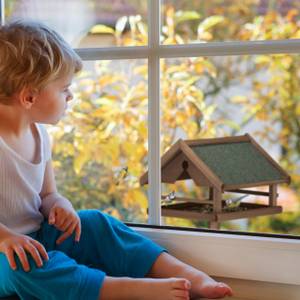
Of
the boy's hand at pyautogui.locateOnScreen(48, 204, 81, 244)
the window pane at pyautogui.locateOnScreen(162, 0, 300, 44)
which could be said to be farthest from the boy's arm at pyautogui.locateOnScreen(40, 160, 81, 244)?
the window pane at pyautogui.locateOnScreen(162, 0, 300, 44)

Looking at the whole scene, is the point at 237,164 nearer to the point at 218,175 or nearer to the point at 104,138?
the point at 218,175

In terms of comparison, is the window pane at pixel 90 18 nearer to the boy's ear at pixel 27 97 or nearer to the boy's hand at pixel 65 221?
the boy's ear at pixel 27 97

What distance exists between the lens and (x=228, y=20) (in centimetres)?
174

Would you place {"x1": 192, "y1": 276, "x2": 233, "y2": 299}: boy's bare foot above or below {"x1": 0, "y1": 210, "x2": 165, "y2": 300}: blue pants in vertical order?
below

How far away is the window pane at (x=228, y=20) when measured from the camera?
66.1 inches

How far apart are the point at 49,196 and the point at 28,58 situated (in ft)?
1.02

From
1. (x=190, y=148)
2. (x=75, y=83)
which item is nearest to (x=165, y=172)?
(x=190, y=148)

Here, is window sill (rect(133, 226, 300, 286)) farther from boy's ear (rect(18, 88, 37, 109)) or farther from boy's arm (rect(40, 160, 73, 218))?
boy's ear (rect(18, 88, 37, 109))

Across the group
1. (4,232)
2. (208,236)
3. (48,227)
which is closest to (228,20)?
(208,236)

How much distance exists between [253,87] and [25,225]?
88 centimetres

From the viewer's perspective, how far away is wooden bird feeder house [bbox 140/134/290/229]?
4.55 feet

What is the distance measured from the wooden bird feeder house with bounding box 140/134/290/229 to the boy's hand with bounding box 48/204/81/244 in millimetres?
255

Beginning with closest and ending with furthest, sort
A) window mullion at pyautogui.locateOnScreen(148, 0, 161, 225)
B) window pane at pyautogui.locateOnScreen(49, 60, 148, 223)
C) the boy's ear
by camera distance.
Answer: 1. the boy's ear
2. window mullion at pyautogui.locateOnScreen(148, 0, 161, 225)
3. window pane at pyautogui.locateOnScreen(49, 60, 148, 223)

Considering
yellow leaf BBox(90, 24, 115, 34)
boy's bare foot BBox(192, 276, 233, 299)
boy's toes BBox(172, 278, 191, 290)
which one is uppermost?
yellow leaf BBox(90, 24, 115, 34)
